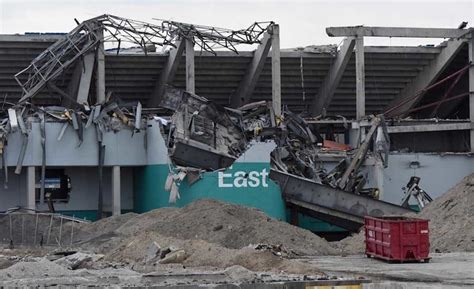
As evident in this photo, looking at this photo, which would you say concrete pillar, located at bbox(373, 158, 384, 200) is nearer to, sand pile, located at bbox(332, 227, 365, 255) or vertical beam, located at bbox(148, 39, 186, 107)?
sand pile, located at bbox(332, 227, 365, 255)

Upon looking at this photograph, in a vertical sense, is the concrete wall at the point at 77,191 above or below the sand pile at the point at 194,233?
above

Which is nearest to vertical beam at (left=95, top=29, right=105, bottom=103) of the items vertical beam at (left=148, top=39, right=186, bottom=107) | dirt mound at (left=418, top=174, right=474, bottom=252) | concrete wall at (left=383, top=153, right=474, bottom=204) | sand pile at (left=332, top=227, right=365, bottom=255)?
vertical beam at (left=148, top=39, right=186, bottom=107)

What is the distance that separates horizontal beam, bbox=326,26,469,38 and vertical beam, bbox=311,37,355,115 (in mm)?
478

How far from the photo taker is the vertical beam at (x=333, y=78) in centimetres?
4234

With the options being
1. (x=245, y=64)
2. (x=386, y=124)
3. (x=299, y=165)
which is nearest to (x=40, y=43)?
(x=245, y=64)

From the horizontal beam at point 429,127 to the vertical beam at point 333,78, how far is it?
376cm

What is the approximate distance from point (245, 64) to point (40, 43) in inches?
367

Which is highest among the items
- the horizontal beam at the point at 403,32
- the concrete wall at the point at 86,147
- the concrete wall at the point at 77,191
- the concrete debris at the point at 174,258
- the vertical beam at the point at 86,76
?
the horizontal beam at the point at 403,32

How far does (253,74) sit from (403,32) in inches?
279

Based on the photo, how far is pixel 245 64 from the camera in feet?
140

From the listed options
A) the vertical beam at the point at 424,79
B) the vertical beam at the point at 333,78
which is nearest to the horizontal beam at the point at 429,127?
the vertical beam at the point at 424,79

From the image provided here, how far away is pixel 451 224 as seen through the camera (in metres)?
29.0

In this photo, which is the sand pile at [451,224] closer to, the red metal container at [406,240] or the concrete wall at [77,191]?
the red metal container at [406,240]

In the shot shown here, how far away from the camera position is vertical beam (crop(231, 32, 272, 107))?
4106 cm
